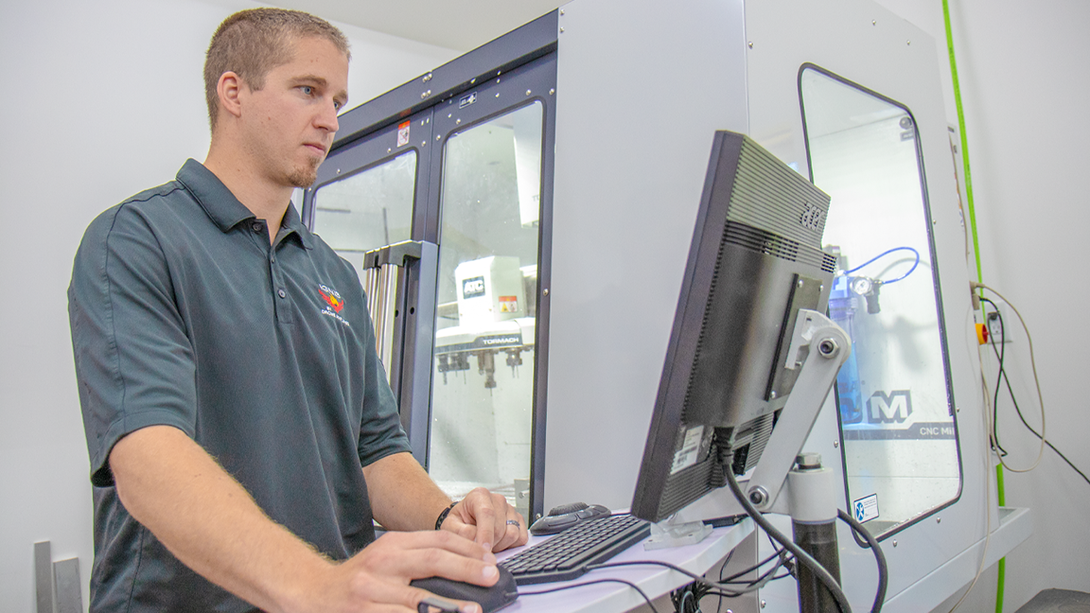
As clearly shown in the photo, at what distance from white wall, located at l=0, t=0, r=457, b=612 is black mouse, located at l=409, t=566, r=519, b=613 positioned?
217cm

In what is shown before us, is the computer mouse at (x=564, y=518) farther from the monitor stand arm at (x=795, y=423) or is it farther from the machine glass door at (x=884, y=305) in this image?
the machine glass door at (x=884, y=305)

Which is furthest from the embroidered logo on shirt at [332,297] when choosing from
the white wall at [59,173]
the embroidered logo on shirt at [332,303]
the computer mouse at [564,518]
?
the white wall at [59,173]

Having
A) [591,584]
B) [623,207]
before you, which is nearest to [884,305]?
[623,207]

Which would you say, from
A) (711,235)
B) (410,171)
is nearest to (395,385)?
(410,171)

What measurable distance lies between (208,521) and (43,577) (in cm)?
197

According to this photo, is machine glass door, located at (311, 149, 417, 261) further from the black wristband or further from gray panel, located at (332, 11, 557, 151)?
the black wristband

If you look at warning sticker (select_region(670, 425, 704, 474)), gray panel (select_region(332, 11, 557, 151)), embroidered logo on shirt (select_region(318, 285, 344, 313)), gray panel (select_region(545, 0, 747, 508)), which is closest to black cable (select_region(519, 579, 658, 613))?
warning sticker (select_region(670, 425, 704, 474))

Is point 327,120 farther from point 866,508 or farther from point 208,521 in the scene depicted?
point 866,508

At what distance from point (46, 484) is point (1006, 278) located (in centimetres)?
316

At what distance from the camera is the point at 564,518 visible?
1.01 metres

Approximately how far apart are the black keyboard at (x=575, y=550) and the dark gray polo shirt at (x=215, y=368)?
0.39 metres

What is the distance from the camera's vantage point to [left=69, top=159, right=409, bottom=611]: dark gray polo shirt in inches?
31.3

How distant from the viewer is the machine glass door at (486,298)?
1.86 metres

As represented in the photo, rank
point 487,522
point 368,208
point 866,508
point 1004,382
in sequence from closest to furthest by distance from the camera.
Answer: point 487,522, point 866,508, point 1004,382, point 368,208
